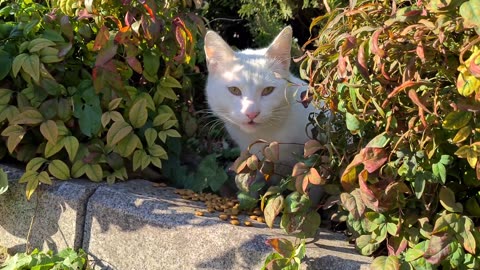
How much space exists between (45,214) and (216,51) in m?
1.04

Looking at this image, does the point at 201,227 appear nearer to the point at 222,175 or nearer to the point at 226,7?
the point at 222,175

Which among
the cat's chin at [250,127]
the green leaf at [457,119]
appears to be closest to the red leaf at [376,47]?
the green leaf at [457,119]

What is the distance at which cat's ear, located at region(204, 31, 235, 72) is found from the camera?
2.85 metres

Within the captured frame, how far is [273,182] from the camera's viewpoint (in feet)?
9.23

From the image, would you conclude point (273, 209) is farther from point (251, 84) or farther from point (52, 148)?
point (52, 148)

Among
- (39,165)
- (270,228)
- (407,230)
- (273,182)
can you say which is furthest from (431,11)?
(39,165)

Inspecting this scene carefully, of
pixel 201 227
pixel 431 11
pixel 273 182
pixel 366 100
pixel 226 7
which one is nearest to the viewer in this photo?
pixel 431 11

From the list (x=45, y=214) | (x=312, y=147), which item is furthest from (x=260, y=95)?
(x=45, y=214)

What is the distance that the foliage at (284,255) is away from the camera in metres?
2.00

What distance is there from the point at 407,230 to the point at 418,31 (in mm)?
661

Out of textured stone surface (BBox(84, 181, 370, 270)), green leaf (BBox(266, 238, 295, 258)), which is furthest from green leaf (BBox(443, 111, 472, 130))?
green leaf (BBox(266, 238, 295, 258))

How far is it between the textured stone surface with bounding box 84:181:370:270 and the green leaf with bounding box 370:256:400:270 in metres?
0.07

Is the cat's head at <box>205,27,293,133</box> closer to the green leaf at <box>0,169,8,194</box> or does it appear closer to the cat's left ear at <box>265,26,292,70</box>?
the cat's left ear at <box>265,26,292,70</box>

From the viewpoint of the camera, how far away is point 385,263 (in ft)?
6.24
